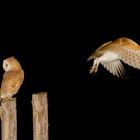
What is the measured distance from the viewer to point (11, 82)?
4.33 m

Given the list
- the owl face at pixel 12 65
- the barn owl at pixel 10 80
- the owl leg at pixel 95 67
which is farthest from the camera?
the owl face at pixel 12 65

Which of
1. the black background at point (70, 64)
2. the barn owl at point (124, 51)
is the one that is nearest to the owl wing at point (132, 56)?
the barn owl at point (124, 51)

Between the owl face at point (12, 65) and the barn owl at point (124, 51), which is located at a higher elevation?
the barn owl at point (124, 51)

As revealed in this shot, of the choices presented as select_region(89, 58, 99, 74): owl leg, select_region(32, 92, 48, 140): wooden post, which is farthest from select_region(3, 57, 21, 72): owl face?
select_region(32, 92, 48, 140): wooden post

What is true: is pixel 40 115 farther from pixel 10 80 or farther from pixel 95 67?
pixel 95 67

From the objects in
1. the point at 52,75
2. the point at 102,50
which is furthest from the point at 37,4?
the point at 102,50

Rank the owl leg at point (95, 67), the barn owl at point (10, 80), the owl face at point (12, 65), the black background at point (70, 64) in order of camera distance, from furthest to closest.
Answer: the black background at point (70, 64) < the owl face at point (12, 65) < the owl leg at point (95, 67) < the barn owl at point (10, 80)

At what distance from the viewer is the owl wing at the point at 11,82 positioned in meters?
4.29

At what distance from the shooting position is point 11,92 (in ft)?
14.1

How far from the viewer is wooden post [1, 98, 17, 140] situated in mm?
3770

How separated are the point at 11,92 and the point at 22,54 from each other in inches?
137

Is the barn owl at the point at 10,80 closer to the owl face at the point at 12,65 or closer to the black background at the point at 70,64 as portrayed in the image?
the owl face at the point at 12,65

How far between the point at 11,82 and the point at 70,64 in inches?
138

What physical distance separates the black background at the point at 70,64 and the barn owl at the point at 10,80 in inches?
118
